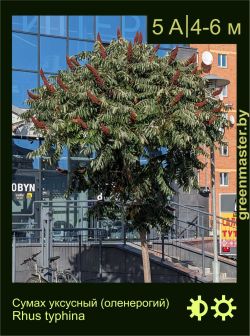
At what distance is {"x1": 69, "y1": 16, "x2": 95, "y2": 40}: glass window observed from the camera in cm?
2466

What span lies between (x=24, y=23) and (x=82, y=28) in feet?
7.82

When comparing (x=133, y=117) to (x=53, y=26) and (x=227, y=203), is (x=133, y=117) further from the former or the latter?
(x=53, y=26)

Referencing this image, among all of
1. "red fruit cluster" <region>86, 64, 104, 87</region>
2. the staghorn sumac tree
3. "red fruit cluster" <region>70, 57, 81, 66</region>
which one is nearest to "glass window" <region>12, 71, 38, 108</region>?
the staghorn sumac tree

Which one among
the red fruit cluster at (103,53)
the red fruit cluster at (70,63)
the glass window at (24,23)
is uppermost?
the glass window at (24,23)

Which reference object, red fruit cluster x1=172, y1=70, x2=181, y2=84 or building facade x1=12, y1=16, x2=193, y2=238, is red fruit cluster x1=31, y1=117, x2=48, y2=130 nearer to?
red fruit cluster x1=172, y1=70, x2=181, y2=84

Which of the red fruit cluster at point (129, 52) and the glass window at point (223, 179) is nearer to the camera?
the red fruit cluster at point (129, 52)

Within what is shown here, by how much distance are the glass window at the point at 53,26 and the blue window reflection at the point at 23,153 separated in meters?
4.25

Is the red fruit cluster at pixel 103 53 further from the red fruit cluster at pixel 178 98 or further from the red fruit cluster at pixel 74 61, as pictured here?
the red fruit cluster at pixel 178 98

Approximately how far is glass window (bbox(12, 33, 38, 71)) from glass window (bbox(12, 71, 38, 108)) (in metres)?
0.25

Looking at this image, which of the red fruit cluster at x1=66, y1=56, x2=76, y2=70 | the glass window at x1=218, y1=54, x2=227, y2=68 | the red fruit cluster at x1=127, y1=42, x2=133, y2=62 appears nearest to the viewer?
the red fruit cluster at x1=127, y1=42, x2=133, y2=62

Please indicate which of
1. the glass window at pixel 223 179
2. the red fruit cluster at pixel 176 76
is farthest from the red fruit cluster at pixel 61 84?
the glass window at pixel 223 179

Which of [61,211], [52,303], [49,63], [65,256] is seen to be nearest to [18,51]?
[49,63]

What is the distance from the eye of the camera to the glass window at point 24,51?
23.2 meters
